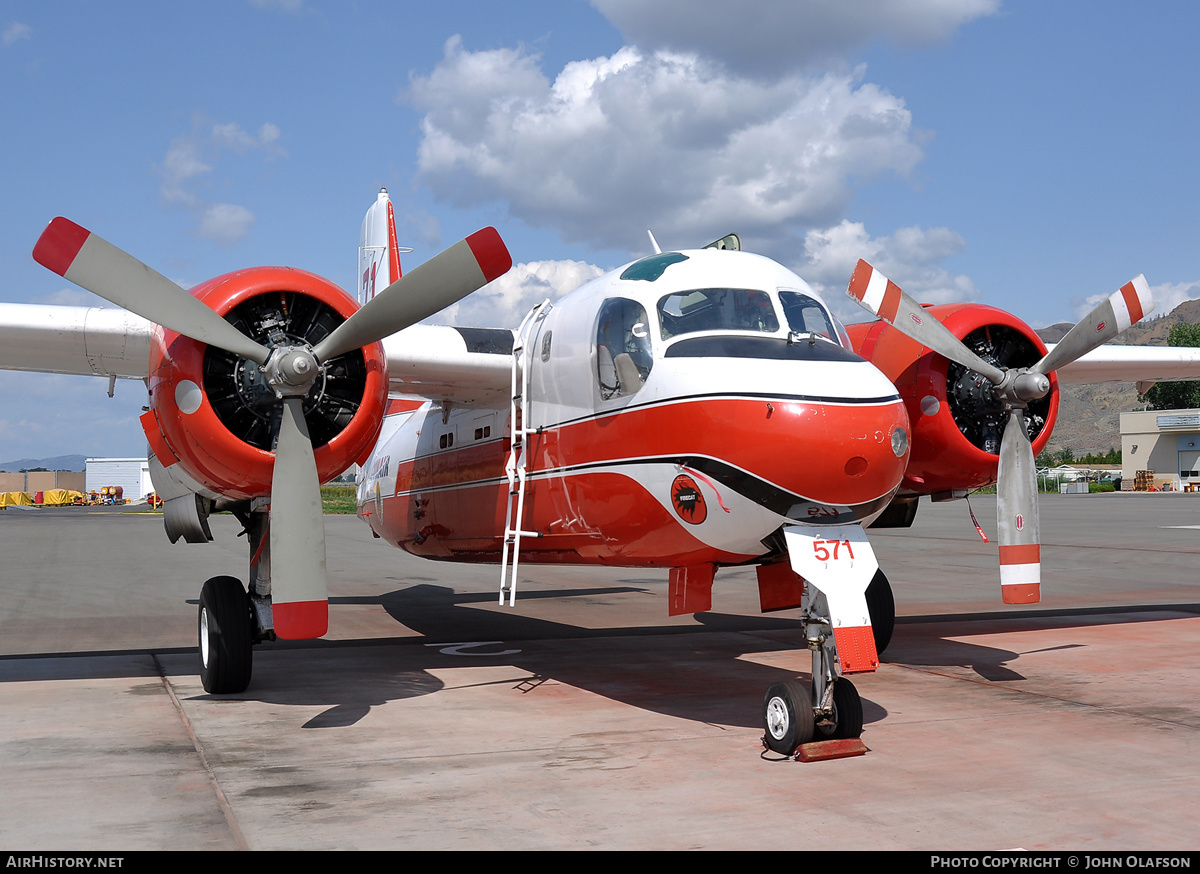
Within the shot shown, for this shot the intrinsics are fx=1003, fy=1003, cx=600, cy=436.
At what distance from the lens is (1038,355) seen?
11039mm

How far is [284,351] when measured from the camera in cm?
852

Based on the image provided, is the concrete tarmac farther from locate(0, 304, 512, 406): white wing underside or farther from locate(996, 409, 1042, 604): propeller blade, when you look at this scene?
locate(0, 304, 512, 406): white wing underside

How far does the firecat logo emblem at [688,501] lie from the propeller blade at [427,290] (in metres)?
2.77

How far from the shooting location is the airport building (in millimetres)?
82438

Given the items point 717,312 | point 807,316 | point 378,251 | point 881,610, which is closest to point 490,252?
point 717,312

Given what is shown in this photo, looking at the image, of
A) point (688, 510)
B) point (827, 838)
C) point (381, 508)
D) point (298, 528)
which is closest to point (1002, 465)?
point (688, 510)

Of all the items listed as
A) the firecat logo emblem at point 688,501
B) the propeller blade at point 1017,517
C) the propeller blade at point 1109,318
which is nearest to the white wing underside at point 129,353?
the firecat logo emblem at point 688,501

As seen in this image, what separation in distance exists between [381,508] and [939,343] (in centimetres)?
758

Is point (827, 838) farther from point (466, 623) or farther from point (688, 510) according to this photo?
point (466, 623)

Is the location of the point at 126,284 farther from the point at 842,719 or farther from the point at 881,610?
the point at 881,610

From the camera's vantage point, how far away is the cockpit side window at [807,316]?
7.66 m

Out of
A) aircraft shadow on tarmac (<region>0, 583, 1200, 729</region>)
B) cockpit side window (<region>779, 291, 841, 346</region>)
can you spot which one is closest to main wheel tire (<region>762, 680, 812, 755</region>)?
aircraft shadow on tarmac (<region>0, 583, 1200, 729</region>)

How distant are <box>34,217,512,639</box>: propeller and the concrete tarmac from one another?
1.11 meters

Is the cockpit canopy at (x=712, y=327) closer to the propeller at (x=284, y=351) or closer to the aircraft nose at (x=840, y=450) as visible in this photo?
the aircraft nose at (x=840, y=450)
